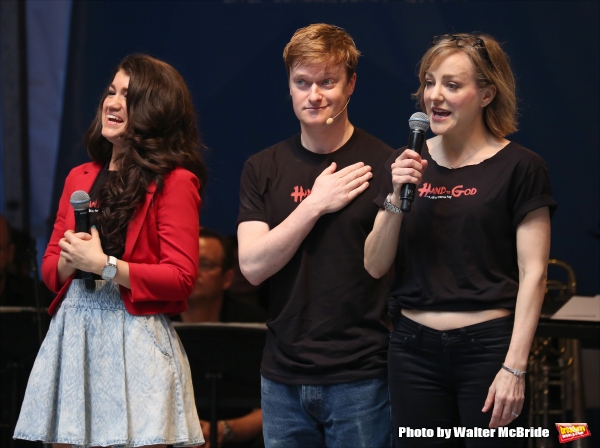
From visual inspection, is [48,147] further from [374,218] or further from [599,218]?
[599,218]

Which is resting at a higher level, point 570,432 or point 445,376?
point 445,376

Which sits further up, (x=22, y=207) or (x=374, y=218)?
(x=22, y=207)

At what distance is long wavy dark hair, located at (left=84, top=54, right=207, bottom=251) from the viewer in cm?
258

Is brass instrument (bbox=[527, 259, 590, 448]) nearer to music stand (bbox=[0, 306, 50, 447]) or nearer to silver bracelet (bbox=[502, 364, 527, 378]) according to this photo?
silver bracelet (bbox=[502, 364, 527, 378])

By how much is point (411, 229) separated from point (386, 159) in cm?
28

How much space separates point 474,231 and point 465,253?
0.07 metres

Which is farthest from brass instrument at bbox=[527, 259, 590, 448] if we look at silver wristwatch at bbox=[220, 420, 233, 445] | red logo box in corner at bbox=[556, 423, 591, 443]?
silver wristwatch at bbox=[220, 420, 233, 445]

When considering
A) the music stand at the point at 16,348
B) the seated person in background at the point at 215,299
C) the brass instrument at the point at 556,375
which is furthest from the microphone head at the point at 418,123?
the music stand at the point at 16,348

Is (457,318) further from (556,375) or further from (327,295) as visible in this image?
(556,375)

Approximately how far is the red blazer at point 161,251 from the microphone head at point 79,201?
7.2 inches

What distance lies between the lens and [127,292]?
8.37 feet

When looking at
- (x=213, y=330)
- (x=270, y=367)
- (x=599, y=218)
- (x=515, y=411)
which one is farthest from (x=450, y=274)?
(x=599, y=218)

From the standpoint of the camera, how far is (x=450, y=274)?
7.88ft

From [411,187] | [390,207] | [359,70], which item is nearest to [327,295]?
[390,207]
